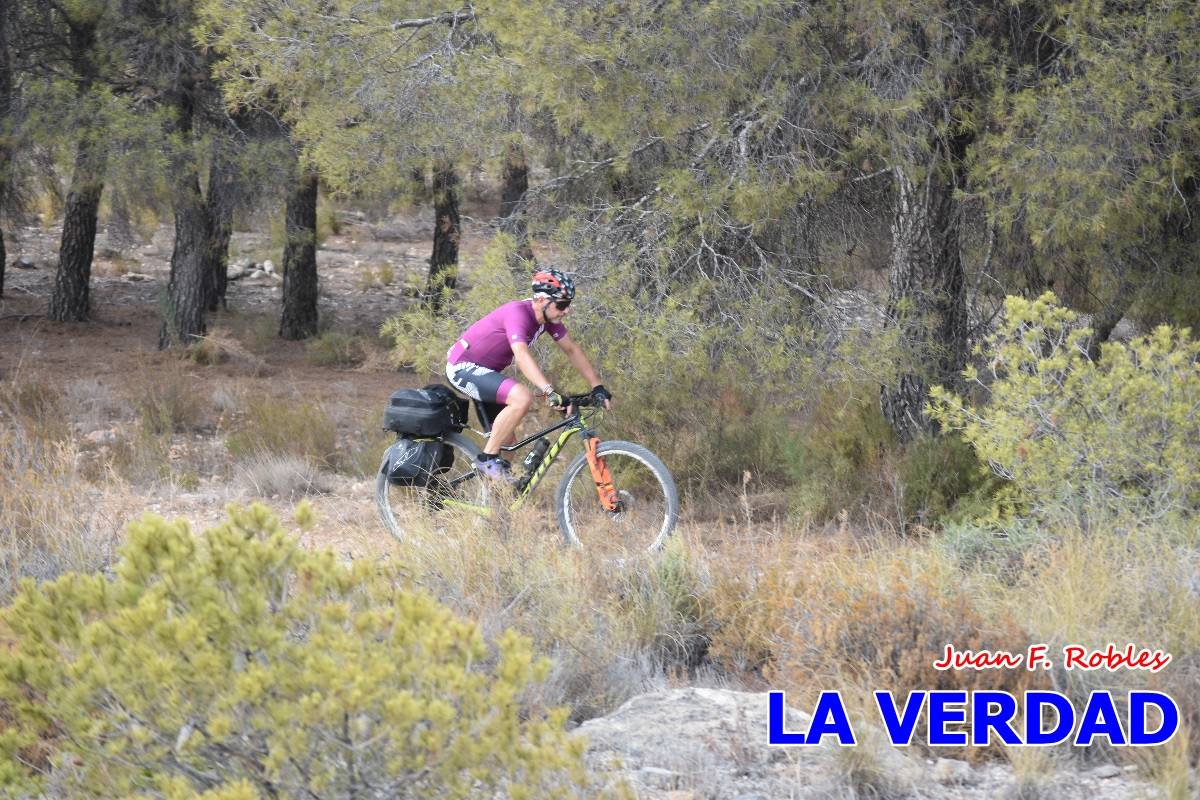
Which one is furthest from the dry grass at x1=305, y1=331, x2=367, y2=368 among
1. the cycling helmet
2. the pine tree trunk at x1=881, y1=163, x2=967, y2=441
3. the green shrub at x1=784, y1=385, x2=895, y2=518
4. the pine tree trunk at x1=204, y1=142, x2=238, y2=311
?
the cycling helmet

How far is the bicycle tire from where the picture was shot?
7.57 meters

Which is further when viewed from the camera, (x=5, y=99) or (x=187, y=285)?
(x=187, y=285)

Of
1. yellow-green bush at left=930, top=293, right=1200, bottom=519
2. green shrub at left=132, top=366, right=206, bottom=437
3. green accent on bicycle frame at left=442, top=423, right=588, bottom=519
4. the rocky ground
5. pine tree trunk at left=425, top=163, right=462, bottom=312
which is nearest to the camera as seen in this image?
the rocky ground

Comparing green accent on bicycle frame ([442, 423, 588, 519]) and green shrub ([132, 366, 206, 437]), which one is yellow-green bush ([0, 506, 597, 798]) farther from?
green shrub ([132, 366, 206, 437])

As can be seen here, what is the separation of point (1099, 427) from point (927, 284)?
3.29 meters

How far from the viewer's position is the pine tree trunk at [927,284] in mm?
9477

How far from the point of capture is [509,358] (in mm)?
7676

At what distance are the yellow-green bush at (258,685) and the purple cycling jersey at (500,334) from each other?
373cm

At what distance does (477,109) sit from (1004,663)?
22.2ft

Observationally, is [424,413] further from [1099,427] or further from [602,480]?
[1099,427]

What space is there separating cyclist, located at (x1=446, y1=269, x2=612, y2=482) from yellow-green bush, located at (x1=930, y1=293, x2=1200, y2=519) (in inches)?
85.0

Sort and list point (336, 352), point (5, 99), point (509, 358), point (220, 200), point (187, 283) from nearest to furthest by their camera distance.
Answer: point (509, 358) → point (5, 99) → point (220, 200) → point (187, 283) → point (336, 352)

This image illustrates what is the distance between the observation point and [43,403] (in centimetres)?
1238

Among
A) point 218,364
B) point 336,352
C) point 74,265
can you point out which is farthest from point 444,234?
point 74,265
